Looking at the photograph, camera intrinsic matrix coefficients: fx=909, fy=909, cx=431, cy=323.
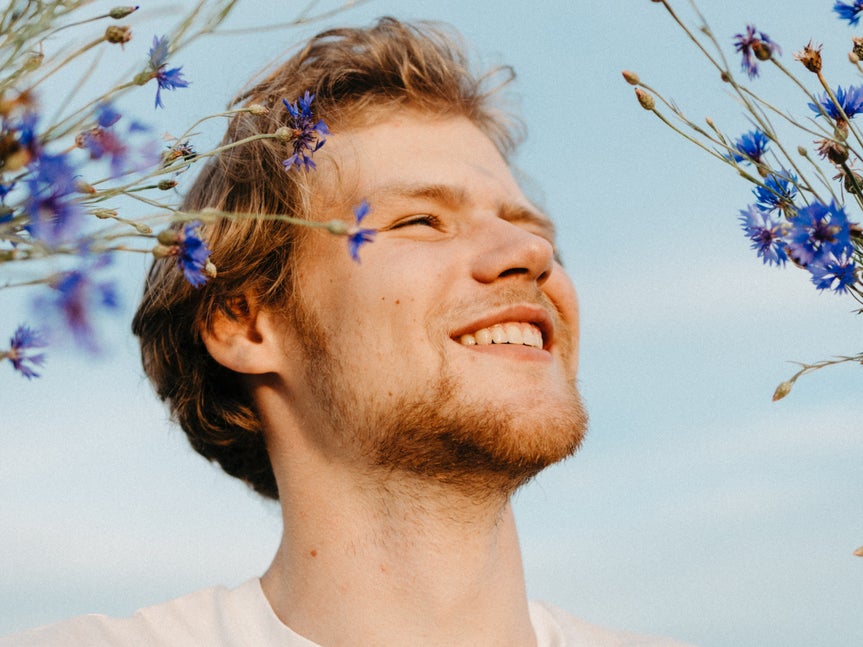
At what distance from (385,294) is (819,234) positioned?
142cm

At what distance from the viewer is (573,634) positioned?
9.84ft

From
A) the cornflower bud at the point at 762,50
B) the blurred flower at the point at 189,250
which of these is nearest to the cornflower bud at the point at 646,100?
the cornflower bud at the point at 762,50

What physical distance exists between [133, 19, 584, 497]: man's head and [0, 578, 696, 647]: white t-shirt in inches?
21.0

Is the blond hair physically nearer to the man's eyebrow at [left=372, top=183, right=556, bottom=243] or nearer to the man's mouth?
the man's eyebrow at [left=372, top=183, right=556, bottom=243]

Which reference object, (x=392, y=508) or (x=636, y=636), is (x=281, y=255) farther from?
(x=636, y=636)

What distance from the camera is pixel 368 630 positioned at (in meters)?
2.44

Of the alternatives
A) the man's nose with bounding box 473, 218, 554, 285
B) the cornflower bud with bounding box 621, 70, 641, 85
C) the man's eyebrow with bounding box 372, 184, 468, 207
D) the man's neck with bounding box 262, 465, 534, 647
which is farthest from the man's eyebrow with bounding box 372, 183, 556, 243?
the cornflower bud with bounding box 621, 70, 641, 85

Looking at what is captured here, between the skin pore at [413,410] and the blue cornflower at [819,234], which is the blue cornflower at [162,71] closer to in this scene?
the blue cornflower at [819,234]

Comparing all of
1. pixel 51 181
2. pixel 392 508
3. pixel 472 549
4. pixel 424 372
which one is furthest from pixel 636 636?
pixel 51 181

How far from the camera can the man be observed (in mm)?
2396

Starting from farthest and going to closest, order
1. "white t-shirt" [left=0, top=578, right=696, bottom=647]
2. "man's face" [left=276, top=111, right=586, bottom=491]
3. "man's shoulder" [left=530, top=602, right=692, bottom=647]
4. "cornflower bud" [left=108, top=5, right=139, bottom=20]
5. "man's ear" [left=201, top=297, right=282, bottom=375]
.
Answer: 1. "man's shoulder" [left=530, top=602, right=692, bottom=647]
2. "man's ear" [left=201, top=297, right=282, bottom=375]
3. "white t-shirt" [left=0, top=578, right=696, bottom=647]
4. "man's face" [left=276, top=111, right=586, bottom=491]
5. "cornflower bud" [left=108, top=5, right=139, bottom=20]

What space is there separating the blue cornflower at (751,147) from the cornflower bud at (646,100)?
14 centimetres

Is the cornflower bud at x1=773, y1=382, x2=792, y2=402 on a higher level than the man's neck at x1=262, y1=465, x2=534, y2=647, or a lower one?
higher

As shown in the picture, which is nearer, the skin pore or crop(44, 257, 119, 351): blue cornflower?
crop(44, 257, 119, 351): blue cornflower
